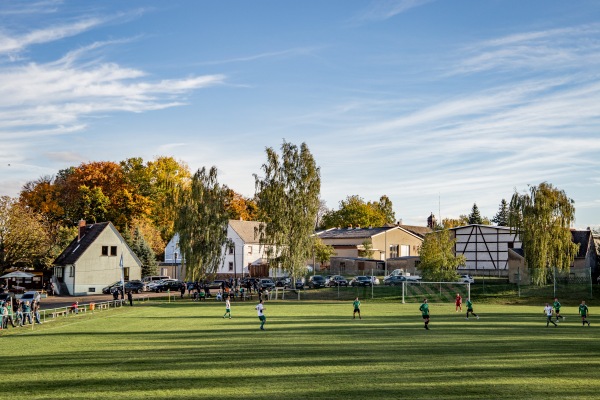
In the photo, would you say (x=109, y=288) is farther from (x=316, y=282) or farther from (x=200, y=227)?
(x=316, y=282)

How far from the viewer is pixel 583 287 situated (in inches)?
2339

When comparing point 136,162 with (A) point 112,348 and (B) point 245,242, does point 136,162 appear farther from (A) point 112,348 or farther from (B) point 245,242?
(A) point 112,348

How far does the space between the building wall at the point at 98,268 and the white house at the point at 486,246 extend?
153 ft

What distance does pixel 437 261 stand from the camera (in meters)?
63.0

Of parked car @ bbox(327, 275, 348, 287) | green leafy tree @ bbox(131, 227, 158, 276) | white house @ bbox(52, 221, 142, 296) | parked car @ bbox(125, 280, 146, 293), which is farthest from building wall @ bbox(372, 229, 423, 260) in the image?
white house @ bbox(52, 221, 142, 296)

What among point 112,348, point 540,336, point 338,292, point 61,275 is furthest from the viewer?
point 61,275

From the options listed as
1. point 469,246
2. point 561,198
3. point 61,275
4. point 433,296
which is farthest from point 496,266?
point 61,275

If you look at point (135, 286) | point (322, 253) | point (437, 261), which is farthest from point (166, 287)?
point (437, 261)

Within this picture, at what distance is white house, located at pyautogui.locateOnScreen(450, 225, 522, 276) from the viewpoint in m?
85.4

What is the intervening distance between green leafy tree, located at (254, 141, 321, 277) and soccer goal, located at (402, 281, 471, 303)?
11.8 m

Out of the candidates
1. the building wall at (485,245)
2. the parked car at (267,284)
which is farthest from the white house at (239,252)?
the building wall at (485,245)

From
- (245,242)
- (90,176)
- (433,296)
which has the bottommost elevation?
(433,296)

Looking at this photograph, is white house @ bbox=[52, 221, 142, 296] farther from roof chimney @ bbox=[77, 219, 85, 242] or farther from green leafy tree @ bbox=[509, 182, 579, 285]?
green leafy tree @ bbox=[509, 182, 579, 285]

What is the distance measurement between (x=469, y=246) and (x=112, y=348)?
70148mm
